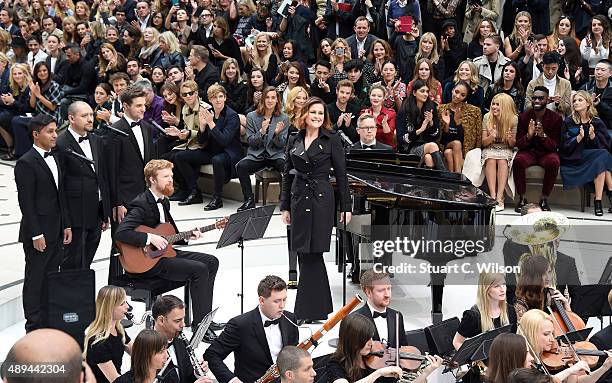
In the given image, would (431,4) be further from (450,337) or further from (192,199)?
(450,337)

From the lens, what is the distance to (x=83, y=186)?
8.50 metres

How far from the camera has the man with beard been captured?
38.2 ft

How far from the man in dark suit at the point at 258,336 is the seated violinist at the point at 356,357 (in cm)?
68

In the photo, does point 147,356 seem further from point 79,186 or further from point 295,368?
point 79,186

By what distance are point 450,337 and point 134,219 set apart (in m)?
2.51

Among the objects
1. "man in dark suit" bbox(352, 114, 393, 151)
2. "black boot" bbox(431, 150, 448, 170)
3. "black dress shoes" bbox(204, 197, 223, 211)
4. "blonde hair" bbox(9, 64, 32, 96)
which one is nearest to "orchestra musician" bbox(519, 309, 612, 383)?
"man in dark suit" bbox(352, 114, 393, 151)

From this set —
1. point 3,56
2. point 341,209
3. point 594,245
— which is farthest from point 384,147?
point 3,56

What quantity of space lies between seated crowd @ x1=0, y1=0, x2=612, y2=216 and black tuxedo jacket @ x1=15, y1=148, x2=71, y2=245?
100cm

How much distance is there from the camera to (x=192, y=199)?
12.7 meters

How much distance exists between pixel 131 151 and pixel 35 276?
144 centimetres

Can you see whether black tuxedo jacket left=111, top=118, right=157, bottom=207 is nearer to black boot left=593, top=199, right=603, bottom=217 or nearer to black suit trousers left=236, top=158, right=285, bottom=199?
black suit trousers left=236, top=158, right=285, bottom=199

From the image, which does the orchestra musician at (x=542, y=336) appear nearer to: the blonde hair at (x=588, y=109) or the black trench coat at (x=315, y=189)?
the black trench coat at (x=315, y=189)

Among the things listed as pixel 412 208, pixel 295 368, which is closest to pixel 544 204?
pixel 412 208

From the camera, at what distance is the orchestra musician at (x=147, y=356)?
19.4ft
